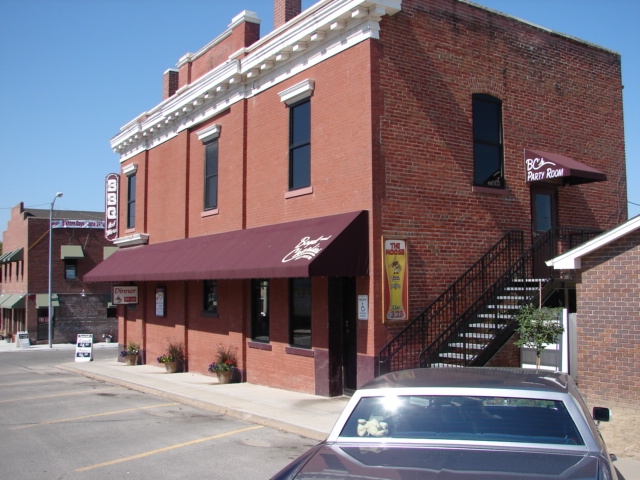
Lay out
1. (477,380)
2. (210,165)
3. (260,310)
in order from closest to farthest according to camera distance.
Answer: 1. (477,380)
2. (260,310)
3. (210,165)

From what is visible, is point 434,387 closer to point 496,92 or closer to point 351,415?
point 351,415

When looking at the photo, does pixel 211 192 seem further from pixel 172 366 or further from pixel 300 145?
pixel 172 366

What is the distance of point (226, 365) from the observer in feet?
50.5

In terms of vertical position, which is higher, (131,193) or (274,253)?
(131,193)

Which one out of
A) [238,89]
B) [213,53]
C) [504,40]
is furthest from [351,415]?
[213,53]

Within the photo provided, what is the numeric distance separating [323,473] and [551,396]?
169cm

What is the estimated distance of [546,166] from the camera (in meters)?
13.4

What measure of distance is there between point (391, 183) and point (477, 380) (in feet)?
Answer: 24.5

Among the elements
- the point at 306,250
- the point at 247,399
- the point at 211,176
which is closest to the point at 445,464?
the point at 306,250

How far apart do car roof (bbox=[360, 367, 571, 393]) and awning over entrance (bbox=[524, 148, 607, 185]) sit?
29.7 feet

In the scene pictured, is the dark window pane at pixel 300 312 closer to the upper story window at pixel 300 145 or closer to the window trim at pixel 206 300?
the upper story window at pixel 300 145

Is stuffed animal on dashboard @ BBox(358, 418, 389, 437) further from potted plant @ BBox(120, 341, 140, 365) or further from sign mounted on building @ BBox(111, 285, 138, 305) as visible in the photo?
potted plant @ BBox(120, 341, 140, 365)

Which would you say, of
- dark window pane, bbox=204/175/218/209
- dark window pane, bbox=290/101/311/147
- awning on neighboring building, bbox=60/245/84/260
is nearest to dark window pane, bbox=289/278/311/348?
dark window pane, bbox=290/101/311/147

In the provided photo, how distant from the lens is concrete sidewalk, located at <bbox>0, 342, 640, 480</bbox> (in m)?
9.91
